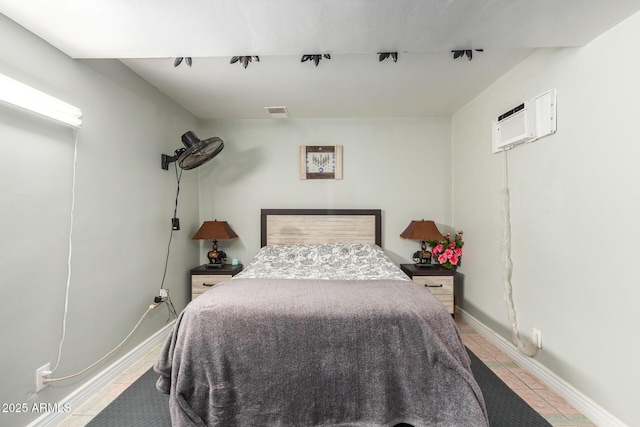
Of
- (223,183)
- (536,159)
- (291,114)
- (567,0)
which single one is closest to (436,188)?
(536,159)

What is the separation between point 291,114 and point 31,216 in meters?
2.48

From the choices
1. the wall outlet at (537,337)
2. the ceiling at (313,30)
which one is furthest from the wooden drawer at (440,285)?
the ceiling at (313,30)

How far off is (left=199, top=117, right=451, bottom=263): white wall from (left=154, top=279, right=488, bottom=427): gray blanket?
203cm

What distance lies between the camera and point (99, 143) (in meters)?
2.01

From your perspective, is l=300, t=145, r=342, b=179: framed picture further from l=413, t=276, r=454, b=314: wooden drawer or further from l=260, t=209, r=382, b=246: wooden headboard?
l=413, t=276, r=454, b=314: wooden drawer

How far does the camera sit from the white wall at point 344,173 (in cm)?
353

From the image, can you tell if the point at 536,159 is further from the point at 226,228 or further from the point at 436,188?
the point at 226,228

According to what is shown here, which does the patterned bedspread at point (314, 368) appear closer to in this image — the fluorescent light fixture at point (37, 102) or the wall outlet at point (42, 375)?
the wall outlet at point (42, 375)

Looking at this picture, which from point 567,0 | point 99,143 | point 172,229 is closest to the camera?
point 567,0

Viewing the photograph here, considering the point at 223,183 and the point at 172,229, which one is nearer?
the point at 172,229

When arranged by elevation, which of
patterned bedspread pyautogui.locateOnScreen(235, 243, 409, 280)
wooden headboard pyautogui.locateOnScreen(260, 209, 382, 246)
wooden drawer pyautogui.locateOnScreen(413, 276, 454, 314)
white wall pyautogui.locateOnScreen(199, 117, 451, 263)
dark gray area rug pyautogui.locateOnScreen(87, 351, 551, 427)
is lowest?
dark gray area rug pyautogui.locateOnScreen(87, 351, 551, 427)

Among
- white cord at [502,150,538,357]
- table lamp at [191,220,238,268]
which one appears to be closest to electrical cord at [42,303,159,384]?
table lamp at [191,220,238,268]

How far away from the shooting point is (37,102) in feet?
4.97

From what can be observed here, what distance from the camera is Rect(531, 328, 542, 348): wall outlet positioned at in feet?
6.85
